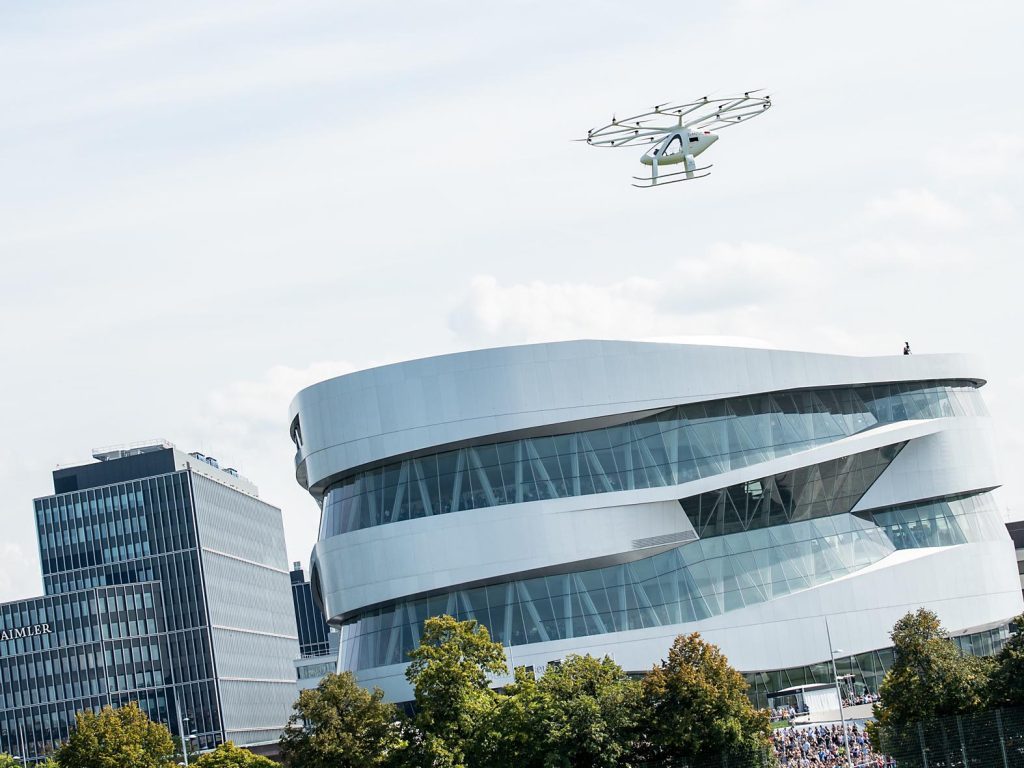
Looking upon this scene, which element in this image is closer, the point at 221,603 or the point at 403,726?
the point at 403,726

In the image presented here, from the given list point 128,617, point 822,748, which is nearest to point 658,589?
point 822,748

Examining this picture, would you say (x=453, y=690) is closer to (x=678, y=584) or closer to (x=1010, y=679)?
(x=1010, y=679)

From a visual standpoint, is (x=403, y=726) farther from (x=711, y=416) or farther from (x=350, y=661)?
A: (x=711, y=416)

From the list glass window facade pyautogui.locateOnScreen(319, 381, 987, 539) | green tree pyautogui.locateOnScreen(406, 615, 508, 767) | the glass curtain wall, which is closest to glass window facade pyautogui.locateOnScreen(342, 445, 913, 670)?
the glass curtain wall

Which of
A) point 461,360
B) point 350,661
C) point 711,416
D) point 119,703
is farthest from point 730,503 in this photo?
point 119,703

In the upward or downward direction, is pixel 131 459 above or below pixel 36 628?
above

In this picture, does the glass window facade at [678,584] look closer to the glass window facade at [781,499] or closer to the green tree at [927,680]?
the glass window facade at [781,499]

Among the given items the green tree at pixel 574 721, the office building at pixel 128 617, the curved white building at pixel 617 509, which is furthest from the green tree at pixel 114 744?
the office building at pixel 128 617
